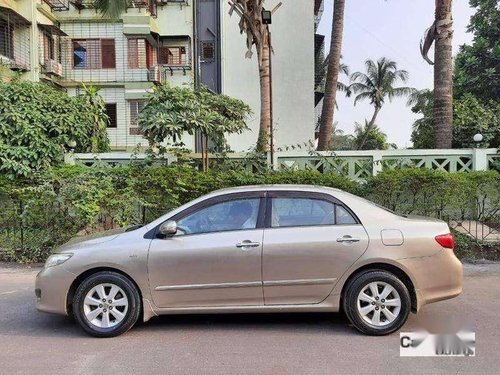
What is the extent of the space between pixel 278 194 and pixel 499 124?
10823 millimetres

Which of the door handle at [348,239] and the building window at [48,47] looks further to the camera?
the building window at [48,47]

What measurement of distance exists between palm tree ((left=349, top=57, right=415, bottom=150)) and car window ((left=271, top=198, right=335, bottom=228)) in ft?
136

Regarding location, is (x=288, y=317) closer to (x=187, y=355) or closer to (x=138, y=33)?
(x=187, y=355)

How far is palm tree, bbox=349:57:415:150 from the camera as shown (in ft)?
147

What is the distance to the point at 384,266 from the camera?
4895 millimetres

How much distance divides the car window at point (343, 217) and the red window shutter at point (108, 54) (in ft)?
75.7

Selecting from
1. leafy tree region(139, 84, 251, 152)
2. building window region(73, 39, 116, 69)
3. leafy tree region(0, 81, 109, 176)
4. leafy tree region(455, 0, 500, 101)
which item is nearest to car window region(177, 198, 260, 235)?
leafy tree region(139, 84, 251, 152)

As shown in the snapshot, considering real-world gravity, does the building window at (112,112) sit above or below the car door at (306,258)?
above

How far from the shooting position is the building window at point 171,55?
2611cm

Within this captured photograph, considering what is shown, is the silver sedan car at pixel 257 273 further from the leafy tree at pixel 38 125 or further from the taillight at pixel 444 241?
the leafy tree at pixel 38 125

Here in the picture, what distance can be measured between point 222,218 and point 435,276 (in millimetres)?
2285

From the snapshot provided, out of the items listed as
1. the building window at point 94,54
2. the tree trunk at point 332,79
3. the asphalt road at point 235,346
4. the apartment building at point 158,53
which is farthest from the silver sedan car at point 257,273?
the building window at point 94,54

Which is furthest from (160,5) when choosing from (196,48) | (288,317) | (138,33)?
(288,317)

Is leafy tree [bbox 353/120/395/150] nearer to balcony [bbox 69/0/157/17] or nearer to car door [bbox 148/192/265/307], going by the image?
balcony [bbox 69/0/157/17]
